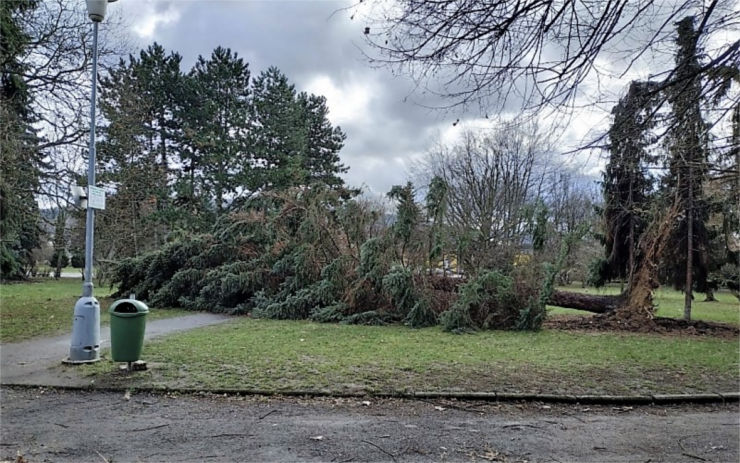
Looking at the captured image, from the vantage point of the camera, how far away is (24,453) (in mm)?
3578

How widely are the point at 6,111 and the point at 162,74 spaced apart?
19.7 m

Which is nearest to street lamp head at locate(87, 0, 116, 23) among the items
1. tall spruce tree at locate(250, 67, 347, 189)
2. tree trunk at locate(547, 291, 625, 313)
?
tree trunk at locate(547, 291, 625, 313)

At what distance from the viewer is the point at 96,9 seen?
250 inches

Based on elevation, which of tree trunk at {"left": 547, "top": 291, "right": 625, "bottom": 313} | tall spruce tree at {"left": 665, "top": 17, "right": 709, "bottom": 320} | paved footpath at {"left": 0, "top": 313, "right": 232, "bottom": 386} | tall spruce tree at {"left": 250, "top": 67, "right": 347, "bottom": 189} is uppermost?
tall spruce tree at {"left": 250, "top": 67, "right": 347, "bottom": 189}

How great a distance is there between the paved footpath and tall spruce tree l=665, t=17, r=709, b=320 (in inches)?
286

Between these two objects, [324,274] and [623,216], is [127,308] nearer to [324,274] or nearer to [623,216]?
[324,274]

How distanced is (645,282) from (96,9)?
42.7 feet

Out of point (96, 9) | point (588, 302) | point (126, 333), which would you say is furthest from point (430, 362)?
point (588, 302)

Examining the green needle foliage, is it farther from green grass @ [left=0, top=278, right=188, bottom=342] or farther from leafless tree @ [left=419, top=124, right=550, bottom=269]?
leafless tree @ [left=419, top=124, right=550, bottom=269]

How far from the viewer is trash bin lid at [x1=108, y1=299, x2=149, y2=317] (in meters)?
5.96

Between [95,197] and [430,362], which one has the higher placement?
[95,197]

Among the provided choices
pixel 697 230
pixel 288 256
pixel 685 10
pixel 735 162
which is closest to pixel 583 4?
pixel 685 10

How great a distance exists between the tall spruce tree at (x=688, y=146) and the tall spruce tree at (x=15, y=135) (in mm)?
11341

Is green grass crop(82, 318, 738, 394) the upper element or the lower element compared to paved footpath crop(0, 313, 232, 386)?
upper
